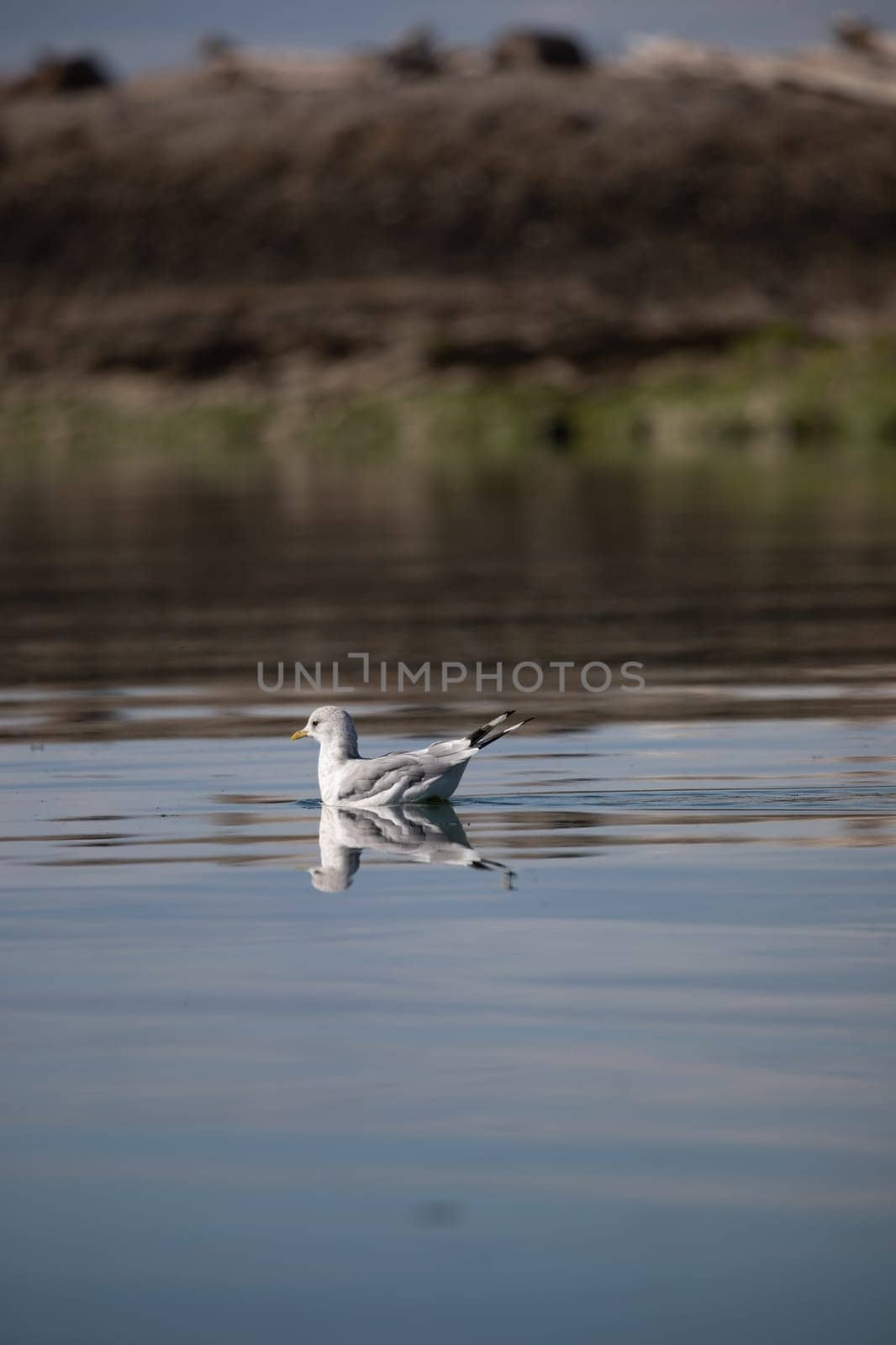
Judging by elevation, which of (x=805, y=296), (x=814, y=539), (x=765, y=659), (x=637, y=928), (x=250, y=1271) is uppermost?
(x=805, y=296)

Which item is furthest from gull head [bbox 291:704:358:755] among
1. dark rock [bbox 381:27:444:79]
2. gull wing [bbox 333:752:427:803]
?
dark rock [bbox 381:27:444:79]

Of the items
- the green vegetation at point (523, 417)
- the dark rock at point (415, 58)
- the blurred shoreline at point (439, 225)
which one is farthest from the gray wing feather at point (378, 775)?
the dark rock at point (415, 58)

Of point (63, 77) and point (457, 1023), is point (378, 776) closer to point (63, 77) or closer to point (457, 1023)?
point (457, 1023)

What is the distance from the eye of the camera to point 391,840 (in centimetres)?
892

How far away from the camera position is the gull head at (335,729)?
380 inches

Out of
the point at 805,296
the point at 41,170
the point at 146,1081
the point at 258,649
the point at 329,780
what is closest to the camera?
the point at 146,1081

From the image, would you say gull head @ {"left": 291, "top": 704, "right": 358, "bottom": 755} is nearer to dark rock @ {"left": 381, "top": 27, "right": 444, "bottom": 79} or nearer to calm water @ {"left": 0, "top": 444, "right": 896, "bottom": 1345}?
calm water @ {"left": 0, "top": 444, "right": 896, "bottom": 1345}

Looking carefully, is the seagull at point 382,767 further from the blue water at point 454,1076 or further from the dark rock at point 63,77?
the dark rock at point 63,77

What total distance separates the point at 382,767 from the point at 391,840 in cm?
45

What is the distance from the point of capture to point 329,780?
9.55 meters

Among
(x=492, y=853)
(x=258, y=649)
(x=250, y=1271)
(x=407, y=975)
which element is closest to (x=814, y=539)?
(x=258, y=649)

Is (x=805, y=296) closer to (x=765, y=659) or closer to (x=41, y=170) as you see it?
(x=41, y=170)

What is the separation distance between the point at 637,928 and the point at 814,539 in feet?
61.1

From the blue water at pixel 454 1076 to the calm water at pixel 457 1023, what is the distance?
0.5 inches
